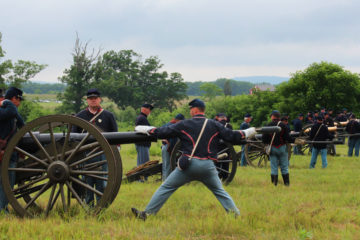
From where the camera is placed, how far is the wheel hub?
4.98 meters

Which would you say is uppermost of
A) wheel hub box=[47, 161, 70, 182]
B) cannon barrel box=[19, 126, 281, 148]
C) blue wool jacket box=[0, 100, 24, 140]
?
blue wool jacket box=[0, 100, 24, 140]

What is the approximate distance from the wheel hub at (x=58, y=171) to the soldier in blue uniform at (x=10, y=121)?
64cm

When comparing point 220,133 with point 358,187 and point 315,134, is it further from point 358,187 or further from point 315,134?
point 315,134

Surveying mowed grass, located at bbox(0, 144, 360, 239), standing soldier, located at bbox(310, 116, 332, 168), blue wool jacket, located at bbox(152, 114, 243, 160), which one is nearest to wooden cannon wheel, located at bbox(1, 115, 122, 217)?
mowed grass, located at bbox(0, 144, 360, 239)

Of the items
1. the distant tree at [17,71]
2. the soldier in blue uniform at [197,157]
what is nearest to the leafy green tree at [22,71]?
the distant tree at [17,71]

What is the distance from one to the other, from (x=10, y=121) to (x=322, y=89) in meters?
40.8

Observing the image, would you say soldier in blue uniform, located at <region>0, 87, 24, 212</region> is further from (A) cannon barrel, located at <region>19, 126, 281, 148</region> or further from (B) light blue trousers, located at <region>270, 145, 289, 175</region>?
(B) light blue trousers, located at <region>270, 145, 289, 175</region>

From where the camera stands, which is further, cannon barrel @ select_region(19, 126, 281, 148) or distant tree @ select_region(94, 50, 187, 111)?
distant tree @ select_region(94, 50, 187, 111)

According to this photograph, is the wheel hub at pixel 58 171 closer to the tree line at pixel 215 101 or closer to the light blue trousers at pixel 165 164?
the light blue trousers at pixel 165 164

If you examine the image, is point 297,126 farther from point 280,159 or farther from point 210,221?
point 210,221

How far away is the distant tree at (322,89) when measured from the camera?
135 feet

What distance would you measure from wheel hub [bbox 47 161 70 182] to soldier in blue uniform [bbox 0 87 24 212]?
0.64 meters

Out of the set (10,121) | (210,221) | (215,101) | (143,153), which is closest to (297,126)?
(143,153)

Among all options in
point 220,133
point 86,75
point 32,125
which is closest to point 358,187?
point 220,133
